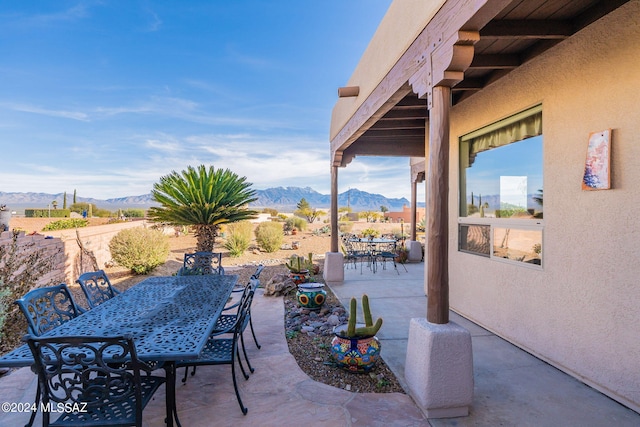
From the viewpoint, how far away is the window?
3418 millimetres

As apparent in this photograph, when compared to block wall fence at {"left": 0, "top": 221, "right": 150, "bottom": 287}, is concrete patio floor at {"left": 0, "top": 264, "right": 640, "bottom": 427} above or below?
below

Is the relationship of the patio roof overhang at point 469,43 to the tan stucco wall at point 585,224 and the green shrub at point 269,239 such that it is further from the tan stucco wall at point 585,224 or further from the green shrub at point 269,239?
the green shrub at point 269,239

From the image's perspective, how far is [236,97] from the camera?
34844 millimetres

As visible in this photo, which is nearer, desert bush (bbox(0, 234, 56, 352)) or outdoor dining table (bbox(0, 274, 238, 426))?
outdoor dining table (bbox(0, 274, 238, 426))

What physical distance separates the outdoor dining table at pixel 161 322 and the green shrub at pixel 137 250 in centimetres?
419

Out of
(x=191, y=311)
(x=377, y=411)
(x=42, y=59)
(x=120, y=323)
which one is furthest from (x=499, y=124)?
(x=42, y=59)

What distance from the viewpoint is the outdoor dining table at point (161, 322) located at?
1.93 metres

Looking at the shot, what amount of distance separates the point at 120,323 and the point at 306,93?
3411 centimetres

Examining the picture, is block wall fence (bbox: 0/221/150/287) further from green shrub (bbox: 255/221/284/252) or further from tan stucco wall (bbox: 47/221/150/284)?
green shrub (bbox: 255/221/284/252)

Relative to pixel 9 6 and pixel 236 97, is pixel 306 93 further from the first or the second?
pixel 9 6

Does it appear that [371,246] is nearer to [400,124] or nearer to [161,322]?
[400,124]

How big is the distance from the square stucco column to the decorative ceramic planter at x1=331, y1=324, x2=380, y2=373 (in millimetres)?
631

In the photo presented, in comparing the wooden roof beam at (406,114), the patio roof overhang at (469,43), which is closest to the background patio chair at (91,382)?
the patio roof overhang at (469,43)

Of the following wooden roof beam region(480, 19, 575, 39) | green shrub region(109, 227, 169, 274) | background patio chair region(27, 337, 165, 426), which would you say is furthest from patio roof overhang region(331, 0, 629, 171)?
green shrub region(109, 227, 169, 274)
